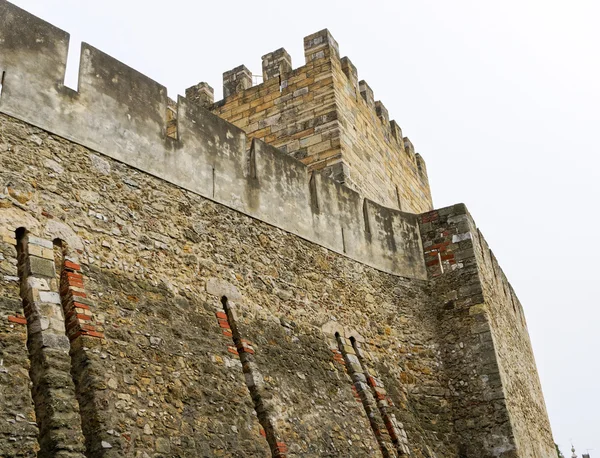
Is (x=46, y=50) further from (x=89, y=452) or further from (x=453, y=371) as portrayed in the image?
(x=453, y=371)

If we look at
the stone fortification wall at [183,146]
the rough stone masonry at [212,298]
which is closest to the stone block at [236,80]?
the rough stone masonry at [212,298]

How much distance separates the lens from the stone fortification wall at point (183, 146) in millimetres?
5820

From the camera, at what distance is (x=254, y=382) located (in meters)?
6.17

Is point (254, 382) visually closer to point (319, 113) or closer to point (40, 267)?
point (40, 267)

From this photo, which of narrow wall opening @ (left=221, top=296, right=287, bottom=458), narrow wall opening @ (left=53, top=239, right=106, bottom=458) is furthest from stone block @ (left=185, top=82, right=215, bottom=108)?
narrow wall opening @ (left=53, top=239, right=106, bottom=458)

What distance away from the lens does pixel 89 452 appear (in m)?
4.59

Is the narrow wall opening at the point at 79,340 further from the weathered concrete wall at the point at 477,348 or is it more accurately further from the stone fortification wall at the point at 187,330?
the weathered concrete wall at the point at 477,348

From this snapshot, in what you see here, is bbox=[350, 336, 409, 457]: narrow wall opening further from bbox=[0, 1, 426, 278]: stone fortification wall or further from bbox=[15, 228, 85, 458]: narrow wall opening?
bbox=[15, 228, 85, 458]: narrow wall opening

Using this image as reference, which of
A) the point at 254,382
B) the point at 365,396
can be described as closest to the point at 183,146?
the point at 254,382

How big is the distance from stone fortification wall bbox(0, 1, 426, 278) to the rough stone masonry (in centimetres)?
2

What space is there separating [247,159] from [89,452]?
395 cm

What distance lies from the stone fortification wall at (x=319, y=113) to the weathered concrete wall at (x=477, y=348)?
1.87 meters

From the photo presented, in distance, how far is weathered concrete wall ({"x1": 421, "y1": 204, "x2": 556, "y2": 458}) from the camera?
8.05 m

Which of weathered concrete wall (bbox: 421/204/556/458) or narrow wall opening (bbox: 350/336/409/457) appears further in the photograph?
weathered concrete wall (bbox: 421/204/556/458)
